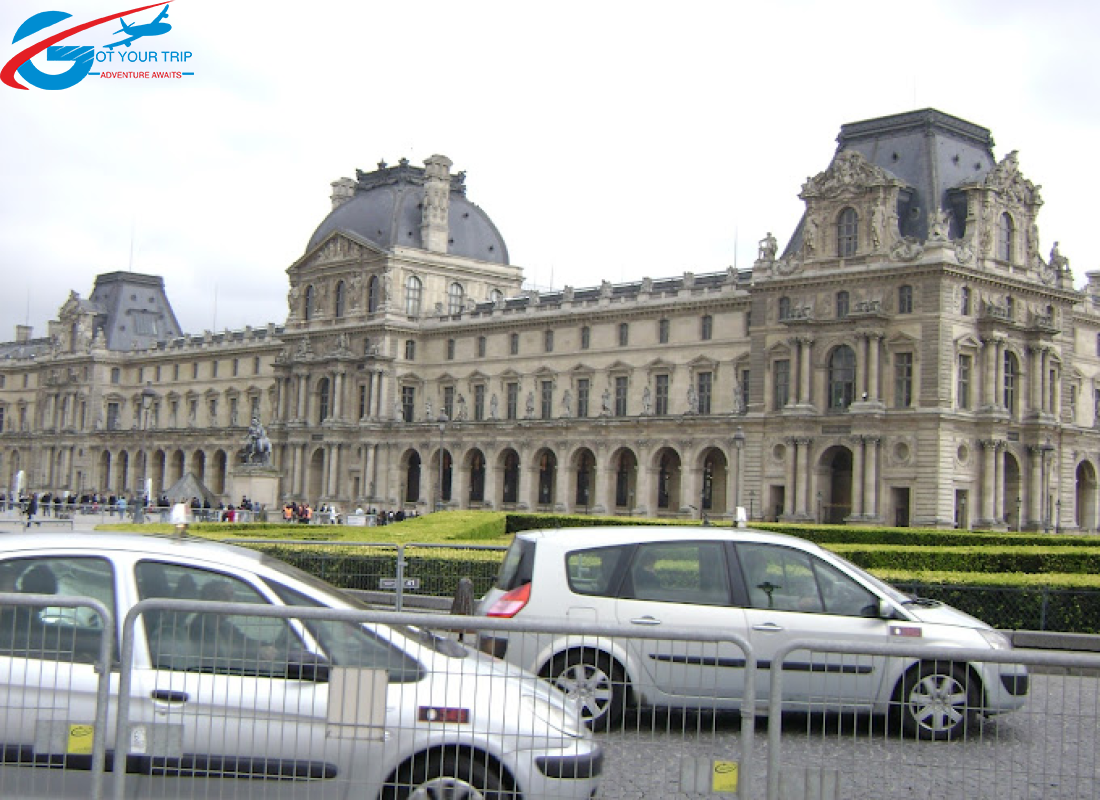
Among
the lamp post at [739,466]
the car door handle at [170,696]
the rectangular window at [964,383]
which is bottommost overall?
the car door handle at [170,696]

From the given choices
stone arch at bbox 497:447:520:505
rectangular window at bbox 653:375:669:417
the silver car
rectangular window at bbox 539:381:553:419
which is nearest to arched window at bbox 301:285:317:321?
stone arch at bbox 497:447:520:505

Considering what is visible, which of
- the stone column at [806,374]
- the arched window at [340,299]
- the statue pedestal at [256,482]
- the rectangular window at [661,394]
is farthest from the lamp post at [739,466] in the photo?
the arched window at [340,299]

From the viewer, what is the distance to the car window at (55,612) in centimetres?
742

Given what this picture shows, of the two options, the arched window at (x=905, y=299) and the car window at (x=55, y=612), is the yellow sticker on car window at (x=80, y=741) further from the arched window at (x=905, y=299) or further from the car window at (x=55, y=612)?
the arched window at (x=905, y=299)

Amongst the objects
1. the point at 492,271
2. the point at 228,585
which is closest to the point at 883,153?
the point at 492,271

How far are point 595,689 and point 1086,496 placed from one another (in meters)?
62.5

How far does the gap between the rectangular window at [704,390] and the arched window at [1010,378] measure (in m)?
15.5

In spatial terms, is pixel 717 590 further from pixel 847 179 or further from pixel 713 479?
pixel 713 479

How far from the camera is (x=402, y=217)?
283 feet

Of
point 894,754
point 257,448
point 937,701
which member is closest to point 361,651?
point 894,754

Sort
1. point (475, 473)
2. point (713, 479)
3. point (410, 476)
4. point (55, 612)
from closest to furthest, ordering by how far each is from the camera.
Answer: point (55, 612)
point (713, 479)
point (475, 473)
point (410, 476)

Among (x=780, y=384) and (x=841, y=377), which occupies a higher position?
(x=841, y=377)

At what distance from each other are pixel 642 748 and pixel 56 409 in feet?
377

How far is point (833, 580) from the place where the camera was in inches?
478
